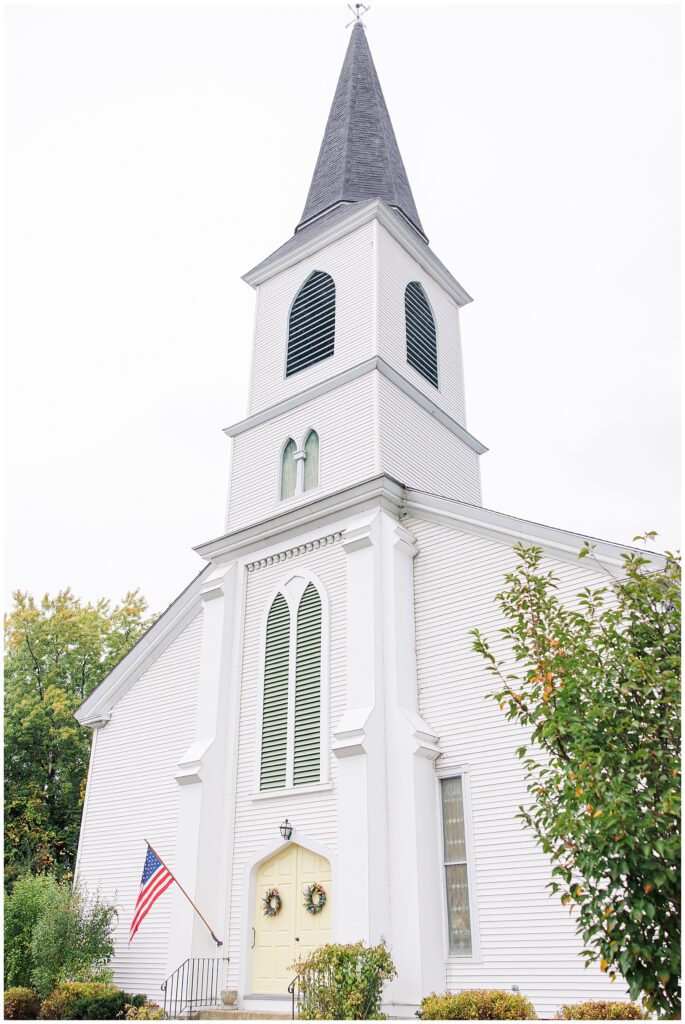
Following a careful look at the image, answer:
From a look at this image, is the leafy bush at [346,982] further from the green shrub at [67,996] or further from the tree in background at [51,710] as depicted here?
the tree in background at [51,710]

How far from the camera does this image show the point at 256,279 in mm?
22281

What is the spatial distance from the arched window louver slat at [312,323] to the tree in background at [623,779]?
1375 centimetres

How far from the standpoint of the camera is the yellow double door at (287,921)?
43.9 feet

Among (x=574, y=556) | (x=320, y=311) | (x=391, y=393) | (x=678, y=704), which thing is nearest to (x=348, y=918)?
(x=574, y=556)

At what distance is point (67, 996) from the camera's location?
46.5 feet

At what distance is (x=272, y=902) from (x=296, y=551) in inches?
253

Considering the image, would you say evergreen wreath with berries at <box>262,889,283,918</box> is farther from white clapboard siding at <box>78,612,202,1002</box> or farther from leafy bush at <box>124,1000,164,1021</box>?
white clapboard siding at <box>78,612,202,1002</box>

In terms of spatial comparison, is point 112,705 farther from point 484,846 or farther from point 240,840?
point 484,846

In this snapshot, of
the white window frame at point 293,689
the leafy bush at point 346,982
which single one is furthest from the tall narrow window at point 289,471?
the leafy bush at point 346,982

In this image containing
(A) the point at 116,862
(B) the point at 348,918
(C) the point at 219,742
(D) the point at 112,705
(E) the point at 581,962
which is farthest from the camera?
(D) the point at 112,705

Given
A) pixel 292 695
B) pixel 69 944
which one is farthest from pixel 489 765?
pixel 69 944

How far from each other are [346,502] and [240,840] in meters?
6.45

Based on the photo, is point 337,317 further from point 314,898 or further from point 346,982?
point 346,982

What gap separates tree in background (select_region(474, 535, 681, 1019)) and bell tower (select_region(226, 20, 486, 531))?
9.99m
